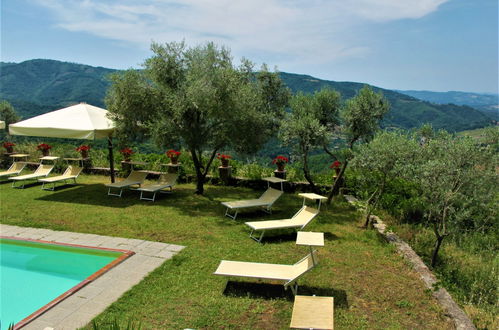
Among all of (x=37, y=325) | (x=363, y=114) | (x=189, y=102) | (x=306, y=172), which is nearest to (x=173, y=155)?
(x=189, y=102)

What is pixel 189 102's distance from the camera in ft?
30.7

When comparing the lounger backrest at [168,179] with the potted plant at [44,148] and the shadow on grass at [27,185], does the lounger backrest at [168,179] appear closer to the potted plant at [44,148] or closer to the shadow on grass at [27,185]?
the shadow on grass at [27,185]

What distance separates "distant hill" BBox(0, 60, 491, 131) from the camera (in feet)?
313

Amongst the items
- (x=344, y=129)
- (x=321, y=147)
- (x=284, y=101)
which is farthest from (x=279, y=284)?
(x=284, y=101)

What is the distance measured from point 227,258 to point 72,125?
7069 mm

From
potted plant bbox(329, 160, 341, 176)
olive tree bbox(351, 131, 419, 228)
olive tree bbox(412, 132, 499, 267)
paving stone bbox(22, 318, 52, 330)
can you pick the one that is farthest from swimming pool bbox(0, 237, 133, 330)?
potted plant bbox(329, 160, 341, 176)

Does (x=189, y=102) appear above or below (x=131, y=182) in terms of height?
above

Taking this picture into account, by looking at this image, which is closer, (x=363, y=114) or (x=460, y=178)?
(x=460, y=178)

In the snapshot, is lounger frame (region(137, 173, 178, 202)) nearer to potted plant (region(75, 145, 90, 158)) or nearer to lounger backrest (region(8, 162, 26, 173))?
potted plant (region(75, 145, 90, 158))

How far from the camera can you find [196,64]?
9.80m

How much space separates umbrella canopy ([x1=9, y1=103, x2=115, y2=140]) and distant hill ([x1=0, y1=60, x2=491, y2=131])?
71173mm

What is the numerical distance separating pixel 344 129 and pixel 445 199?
13.0 feet

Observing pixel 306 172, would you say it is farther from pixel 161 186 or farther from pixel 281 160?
pixel 161 186

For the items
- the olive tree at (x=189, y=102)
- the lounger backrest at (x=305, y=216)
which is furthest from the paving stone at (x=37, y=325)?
the olive tree at (x=189, y=102)
